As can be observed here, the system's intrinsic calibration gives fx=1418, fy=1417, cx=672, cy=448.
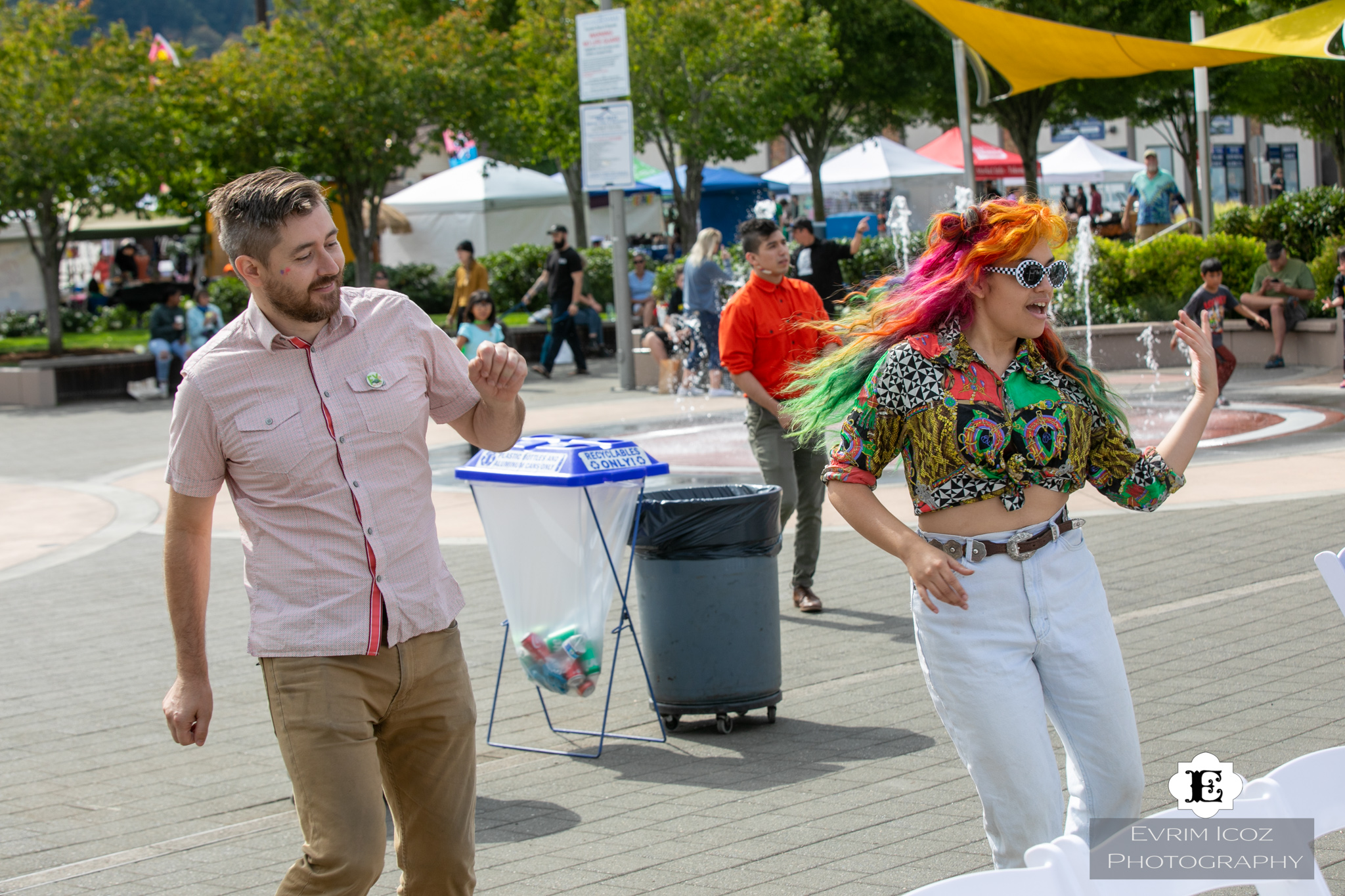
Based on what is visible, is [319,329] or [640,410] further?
[640,410]

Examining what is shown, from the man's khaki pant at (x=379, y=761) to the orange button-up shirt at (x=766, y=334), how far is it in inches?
151

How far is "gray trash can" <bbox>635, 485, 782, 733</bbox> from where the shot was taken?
18.1 feet

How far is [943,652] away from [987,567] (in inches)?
8.3

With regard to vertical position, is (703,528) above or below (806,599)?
above

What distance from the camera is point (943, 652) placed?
3.06 meters

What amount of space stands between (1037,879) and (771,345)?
516 cm

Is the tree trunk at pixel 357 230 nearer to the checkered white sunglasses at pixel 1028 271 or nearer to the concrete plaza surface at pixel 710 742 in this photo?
the concrete plaza surface at pixel 710 742

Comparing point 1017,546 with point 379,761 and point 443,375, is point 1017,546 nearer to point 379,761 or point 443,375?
point 443,375

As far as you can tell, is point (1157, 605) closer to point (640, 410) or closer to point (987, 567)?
point (987, 567)

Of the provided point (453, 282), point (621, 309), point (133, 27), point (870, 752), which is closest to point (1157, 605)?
point (870, 752)

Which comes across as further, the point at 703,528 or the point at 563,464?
the point at 703,528

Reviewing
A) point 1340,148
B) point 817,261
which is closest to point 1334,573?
point 817,261

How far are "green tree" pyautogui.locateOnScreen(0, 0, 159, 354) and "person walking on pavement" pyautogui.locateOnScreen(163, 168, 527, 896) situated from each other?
58.8ft

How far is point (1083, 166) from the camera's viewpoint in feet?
122
